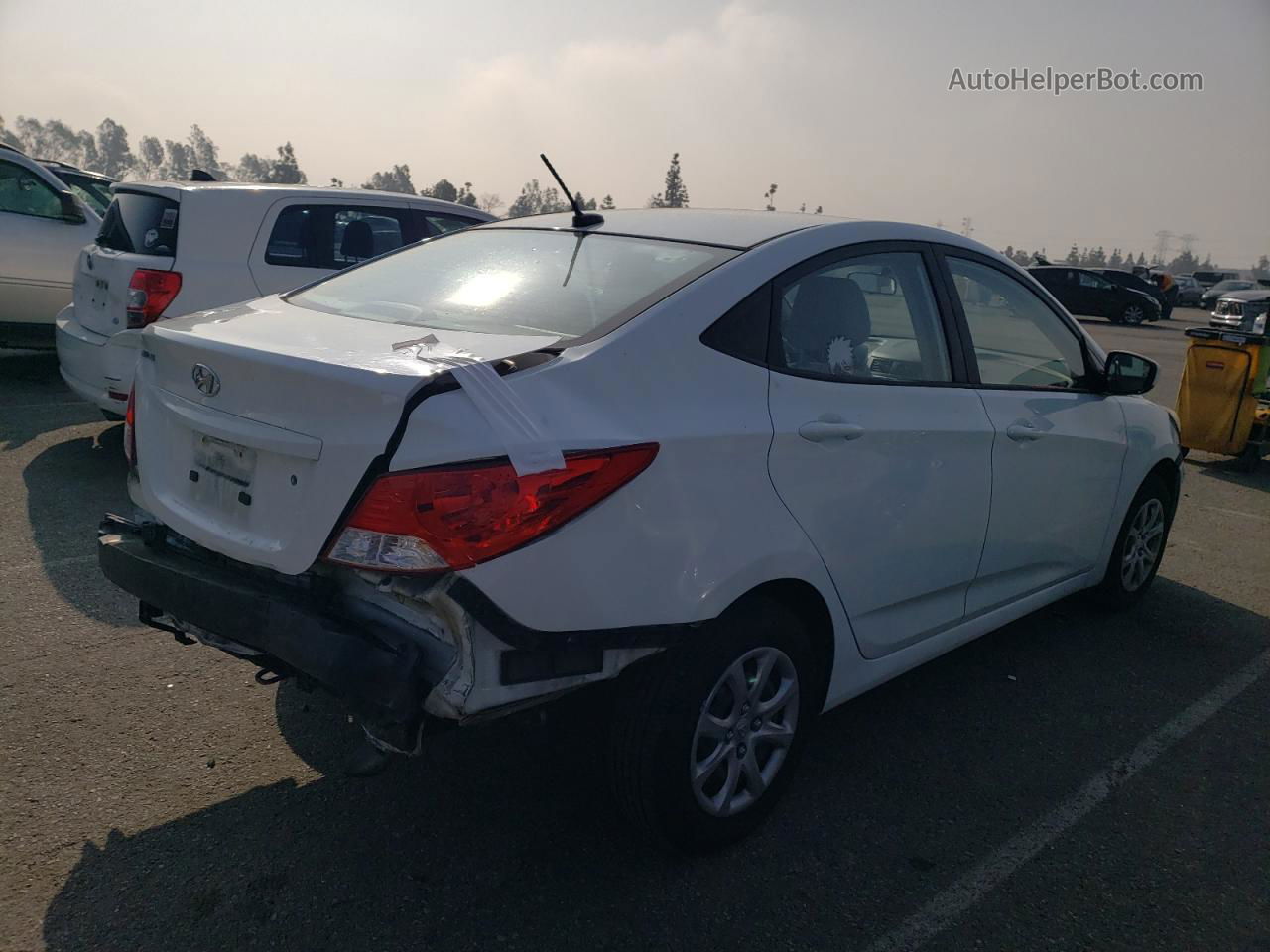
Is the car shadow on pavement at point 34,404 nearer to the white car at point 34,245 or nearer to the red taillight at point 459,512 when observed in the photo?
the white car at point 34,245

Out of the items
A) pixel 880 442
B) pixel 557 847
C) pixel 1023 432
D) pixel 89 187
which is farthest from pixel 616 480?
pixel 89 187

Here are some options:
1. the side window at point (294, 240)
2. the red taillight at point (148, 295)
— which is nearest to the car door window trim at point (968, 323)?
the side window at point (294, 240)

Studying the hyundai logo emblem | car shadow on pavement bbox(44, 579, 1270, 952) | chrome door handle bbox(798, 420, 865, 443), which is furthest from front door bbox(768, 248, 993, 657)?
the hyundai logo emblem

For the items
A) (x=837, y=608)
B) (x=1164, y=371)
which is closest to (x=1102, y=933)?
(x=837, y=608)

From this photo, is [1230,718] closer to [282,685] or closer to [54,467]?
[282,685]

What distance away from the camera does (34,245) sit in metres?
8.58

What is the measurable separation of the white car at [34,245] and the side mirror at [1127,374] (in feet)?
27.0

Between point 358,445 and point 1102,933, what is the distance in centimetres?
224

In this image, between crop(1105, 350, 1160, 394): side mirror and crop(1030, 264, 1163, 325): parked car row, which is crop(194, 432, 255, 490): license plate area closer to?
crop(1105, 350, 1160, 394): side mirror

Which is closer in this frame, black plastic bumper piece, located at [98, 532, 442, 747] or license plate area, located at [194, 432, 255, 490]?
black plastic bumper piece, located at [98, 532, 442, 747]

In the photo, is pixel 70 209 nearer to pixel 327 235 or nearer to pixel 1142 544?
pixel 327 235

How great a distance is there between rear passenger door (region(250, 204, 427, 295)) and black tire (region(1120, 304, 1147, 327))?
2899cm

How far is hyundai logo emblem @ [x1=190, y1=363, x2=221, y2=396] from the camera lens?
2.61m

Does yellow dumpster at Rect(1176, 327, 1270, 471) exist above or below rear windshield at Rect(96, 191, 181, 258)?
below
